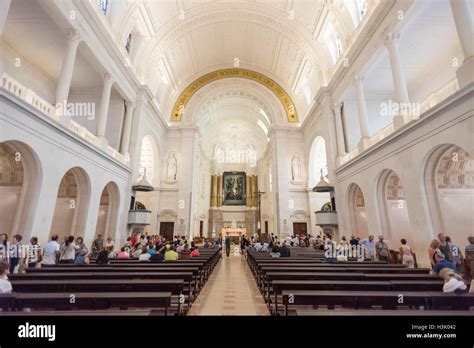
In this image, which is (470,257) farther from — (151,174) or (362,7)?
(151,174)

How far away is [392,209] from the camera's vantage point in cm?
931

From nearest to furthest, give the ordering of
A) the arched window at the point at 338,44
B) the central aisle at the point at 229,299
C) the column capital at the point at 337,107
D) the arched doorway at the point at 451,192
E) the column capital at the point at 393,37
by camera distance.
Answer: the central aisle at the point at 229,299 → the arched doorway at the point at 451,192 → the column capital at the point at 393,37 → the arched window at the point at 338,44 → the column capital at the point at 337,107

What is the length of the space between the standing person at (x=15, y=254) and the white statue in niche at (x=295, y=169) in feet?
53.3

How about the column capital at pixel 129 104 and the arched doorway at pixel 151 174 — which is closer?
the column capital at pixel 129 104

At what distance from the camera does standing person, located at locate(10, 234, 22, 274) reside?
5.07m

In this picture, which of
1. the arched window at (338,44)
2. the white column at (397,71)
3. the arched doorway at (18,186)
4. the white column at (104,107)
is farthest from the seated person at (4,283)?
the arched window at (338,44)

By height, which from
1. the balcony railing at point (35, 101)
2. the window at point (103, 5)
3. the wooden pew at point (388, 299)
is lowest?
the wooden pew at point (388, 299)

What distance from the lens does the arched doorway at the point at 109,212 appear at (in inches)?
439

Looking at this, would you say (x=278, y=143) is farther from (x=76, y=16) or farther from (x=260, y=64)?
(x=76, y=16)

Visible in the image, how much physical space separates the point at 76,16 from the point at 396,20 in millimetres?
11305

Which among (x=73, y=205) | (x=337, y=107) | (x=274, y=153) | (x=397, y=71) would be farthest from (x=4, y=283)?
(x=274, y=153)

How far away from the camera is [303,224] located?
1755cm

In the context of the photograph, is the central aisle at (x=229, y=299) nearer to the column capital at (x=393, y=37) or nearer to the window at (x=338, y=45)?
the column capital at (x=393, y=37)

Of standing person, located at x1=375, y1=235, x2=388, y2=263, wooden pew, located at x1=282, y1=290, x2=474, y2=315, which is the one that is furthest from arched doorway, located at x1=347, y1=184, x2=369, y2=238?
wooden pew, located at x1=282, y1=290, x2=474, y2=315
